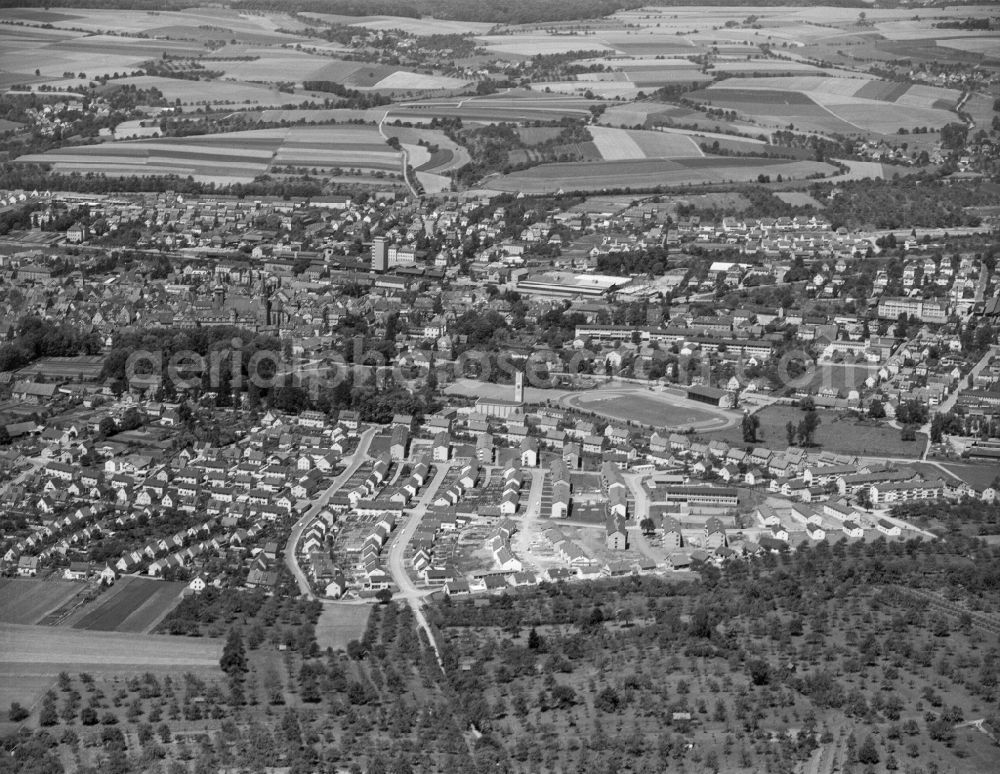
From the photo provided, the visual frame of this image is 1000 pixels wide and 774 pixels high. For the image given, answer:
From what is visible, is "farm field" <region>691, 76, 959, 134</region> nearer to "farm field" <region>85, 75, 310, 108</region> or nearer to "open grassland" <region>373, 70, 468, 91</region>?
"open grassland" <region>373, 70, 468, 91</region>

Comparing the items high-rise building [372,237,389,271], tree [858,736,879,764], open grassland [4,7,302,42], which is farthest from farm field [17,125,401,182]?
tree [858,736,879,764]

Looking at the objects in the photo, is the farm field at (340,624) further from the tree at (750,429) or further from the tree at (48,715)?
the tree at (750,429)

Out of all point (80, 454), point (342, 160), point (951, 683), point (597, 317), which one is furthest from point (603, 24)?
point (951, 683)

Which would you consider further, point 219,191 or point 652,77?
point 652,77

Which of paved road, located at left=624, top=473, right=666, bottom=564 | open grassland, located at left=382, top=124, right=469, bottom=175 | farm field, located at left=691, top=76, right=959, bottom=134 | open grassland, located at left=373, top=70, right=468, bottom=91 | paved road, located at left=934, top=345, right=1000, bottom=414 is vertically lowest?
paved road, located at left=624, top=473, right=666, bottom=564

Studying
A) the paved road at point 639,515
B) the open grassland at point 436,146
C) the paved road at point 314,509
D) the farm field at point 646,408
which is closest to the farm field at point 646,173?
the open grassland at point 436,146

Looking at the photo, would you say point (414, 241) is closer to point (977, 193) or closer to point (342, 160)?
point (342, 160)

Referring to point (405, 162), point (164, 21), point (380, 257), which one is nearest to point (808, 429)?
point (380, 257)
